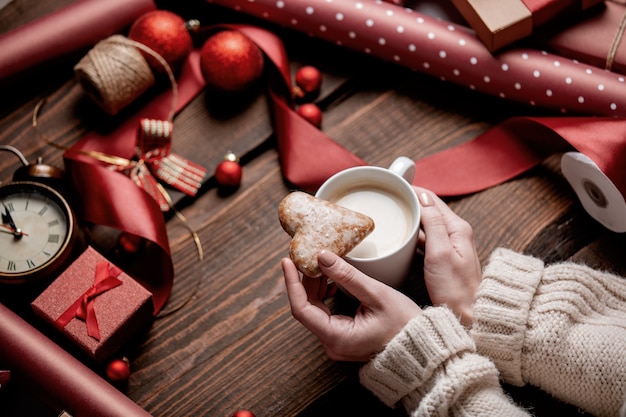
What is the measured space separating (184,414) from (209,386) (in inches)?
2.2

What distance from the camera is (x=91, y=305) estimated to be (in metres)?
0.90

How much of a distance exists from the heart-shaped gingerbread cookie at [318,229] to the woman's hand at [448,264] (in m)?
0.13

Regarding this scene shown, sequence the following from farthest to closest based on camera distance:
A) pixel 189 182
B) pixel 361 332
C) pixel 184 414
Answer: pixel 189 182, pixel 184 414, pixel 361 332

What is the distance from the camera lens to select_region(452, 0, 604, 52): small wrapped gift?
38.4 inches

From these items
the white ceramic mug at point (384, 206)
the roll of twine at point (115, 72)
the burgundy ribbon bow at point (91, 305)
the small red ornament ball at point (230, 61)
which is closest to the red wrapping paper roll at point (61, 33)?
the roll of twine at point (115, 72)

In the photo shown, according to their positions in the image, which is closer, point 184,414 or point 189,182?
point 184,414

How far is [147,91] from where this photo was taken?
110cm

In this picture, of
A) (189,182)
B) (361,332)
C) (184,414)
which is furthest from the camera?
(189,182)

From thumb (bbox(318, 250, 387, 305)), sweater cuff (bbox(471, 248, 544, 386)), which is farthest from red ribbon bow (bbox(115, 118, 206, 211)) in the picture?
sweater cuff (bbox(471, 248, 544, 386))

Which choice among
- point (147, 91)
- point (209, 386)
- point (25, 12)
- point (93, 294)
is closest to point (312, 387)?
point (209, 386)

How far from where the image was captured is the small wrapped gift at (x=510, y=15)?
98cm

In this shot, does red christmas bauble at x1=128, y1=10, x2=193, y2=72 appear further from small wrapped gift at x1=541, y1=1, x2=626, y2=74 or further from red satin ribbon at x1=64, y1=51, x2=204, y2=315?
small wrapped gift at x1=541, y1=1, x2=626, y2=74

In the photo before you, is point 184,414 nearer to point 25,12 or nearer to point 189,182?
point 189,182

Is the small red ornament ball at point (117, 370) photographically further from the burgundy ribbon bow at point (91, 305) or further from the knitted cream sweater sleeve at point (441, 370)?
the knitted cream sweater sleeve at point (441, 370)
